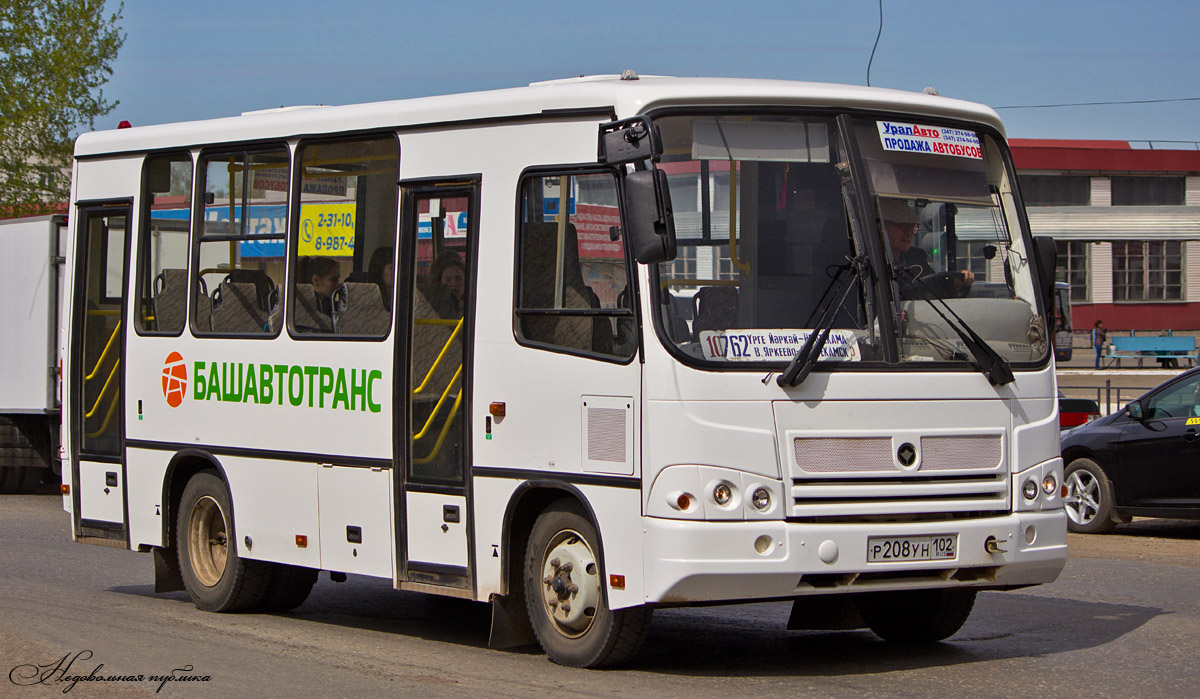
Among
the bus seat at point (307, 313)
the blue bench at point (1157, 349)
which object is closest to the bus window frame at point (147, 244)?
the bus seat at point (307, 313)

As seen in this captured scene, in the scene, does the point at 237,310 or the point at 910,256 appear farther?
the point at 237,310

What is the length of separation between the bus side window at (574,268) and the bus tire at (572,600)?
88 cm

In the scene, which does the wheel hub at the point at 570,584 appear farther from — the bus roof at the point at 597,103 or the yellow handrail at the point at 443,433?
the bus roof at the point at 597,103

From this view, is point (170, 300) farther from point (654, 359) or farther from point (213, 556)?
point (654, 359)

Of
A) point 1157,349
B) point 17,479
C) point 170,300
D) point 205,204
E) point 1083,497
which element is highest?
point 205,204

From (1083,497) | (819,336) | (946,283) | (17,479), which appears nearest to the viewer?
(819,336)

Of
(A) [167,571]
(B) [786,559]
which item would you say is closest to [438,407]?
(B) [786,559]

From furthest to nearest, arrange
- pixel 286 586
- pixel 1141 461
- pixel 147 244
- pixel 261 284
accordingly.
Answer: pixel 1141 461
pixel 147 244
pixel 286 586
pixel 261 284

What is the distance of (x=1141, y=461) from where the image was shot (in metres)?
14.9

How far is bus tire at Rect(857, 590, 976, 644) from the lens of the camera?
8992mm

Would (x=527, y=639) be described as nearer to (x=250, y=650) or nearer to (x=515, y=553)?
(x=515, y=553)

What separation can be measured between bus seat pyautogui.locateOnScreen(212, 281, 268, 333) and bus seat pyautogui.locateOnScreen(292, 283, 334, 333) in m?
0.36

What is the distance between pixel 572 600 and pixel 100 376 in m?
5.10

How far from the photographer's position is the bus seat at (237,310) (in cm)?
1042
